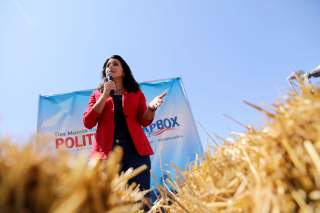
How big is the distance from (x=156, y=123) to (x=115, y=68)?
170 cm

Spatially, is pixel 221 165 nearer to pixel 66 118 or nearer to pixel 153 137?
pixel 153 137

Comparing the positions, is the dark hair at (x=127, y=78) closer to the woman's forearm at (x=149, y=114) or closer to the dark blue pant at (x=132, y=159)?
the woman's forearm at (x=149, y=114)

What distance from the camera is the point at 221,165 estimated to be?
437mm

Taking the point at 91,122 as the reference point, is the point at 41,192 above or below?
below

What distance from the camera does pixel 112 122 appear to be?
126cm

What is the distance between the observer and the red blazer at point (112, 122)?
1204 mm

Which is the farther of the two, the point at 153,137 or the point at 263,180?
the point at 153,137

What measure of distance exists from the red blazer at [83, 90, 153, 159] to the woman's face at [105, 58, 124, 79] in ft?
0.43

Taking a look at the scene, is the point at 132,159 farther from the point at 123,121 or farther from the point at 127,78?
the point at 127,78

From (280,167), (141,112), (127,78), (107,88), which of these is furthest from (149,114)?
(280,167)

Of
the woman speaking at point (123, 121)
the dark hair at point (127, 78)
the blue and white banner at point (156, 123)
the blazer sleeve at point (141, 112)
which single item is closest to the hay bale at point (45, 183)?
the woman speaking at point (123, 121)

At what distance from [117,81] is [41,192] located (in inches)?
51.8

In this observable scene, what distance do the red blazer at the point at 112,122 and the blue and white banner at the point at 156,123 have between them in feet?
5.06

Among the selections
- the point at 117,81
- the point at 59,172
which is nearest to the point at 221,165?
the point at 59,172
